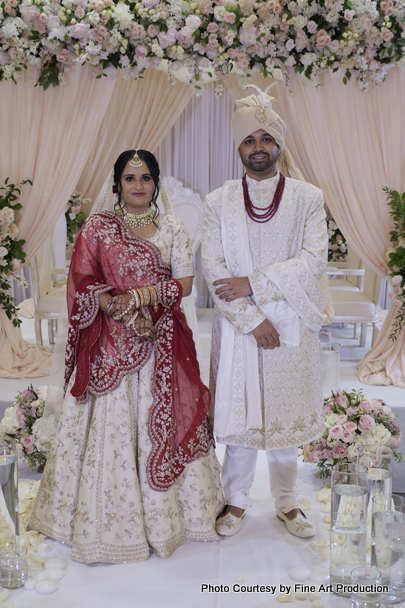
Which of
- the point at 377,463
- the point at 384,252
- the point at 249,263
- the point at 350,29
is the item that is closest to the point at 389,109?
the point at 350,29

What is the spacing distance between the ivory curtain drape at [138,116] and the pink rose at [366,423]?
2.90 meters

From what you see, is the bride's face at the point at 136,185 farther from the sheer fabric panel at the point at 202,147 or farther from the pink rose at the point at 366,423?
the sheer fabric panel at the point at 202,147

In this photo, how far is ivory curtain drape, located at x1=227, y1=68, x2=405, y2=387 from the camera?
3.94 meters

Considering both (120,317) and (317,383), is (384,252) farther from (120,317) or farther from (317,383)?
(120,317)

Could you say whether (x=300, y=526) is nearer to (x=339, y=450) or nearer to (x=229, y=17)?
(x=339, y=450)

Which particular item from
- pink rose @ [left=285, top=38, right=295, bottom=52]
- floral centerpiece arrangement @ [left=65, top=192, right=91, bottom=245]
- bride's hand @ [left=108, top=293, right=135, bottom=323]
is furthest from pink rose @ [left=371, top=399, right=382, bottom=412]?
floral centerpiece arrangement @ [left=65, top=192, right=91, bottom=245]

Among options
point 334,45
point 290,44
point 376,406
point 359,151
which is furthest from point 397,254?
point 290,44

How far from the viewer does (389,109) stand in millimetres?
3945

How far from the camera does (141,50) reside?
3.59 m

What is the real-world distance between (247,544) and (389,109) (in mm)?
2765

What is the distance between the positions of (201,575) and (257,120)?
5.82ft

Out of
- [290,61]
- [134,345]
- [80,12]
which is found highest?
[80,12]

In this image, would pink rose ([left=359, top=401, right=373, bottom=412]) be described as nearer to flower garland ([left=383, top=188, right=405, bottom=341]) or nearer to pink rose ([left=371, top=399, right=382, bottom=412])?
pink rose ([left=371, top=399, right=382, bottom=412])

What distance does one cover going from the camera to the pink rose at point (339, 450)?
3.17 metres
